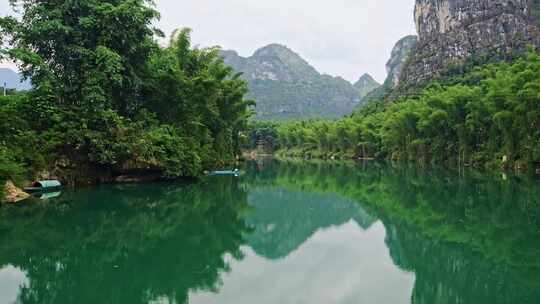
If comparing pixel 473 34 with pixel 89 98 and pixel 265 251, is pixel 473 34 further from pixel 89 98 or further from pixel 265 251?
pixel 265 251

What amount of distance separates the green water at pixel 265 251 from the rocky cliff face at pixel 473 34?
60489 millimetres

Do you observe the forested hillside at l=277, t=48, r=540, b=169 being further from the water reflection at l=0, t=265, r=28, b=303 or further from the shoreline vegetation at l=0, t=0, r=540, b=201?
the water reflection at l=0, t=265, r=28, b=303

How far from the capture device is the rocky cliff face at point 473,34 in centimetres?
6844

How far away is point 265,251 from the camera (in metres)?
8.80

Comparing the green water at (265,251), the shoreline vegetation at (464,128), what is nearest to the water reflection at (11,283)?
the green water at (265,251)

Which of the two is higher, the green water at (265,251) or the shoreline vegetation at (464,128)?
the shoreline vegetation at (464,128)

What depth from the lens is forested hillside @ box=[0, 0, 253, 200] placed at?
1702 cm

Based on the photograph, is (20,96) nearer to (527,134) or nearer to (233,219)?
(233,219)

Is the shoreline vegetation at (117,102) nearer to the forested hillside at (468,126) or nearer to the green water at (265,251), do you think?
the forested hillside at (468,126)

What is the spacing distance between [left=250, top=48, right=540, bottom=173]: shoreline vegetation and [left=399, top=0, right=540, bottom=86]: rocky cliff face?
7491 millimetres

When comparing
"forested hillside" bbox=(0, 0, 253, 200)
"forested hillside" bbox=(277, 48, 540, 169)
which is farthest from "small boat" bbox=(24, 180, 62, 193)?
"forested hillside" bbox=(277, 48, 540, 169)

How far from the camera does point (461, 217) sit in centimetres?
1255

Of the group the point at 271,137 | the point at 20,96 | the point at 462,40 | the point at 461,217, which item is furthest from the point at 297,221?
the point at 271,137

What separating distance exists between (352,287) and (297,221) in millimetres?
6266
